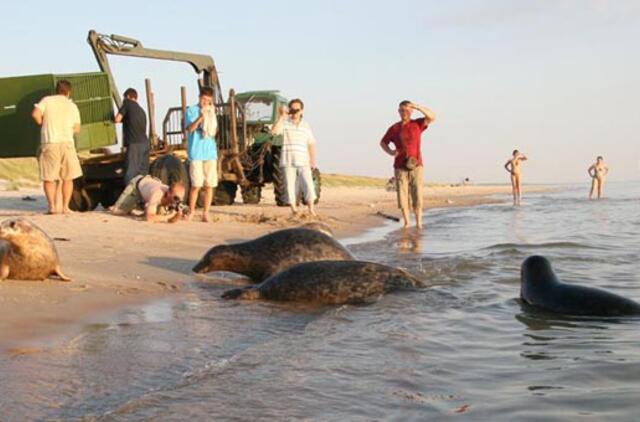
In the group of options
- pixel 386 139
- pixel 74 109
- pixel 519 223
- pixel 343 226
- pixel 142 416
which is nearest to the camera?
pixel 142 416

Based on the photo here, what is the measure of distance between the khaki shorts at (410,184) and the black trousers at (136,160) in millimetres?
4291

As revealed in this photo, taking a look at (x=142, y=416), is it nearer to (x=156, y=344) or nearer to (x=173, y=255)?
(x=156, y=344)

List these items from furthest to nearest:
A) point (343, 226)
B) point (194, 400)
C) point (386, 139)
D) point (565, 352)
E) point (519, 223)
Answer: point (519, 223), point (343, 226), point (386, 139), point (565, 352), point (194, 400)

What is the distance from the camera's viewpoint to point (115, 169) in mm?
13469

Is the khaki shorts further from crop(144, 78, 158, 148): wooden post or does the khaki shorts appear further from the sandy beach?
crop(144, 78, 158, 148): wooden post

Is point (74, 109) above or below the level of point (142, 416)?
above

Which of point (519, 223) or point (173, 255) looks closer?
point (173, 255)

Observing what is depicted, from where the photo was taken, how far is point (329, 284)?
5.43m

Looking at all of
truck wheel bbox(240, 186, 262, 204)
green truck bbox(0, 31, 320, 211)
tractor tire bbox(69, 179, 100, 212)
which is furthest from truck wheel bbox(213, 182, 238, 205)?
tractor tire bbox(69, 179, 100, 212)

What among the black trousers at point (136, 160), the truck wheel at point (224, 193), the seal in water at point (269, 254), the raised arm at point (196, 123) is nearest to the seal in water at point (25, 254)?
the seal in water at point (269, 254)

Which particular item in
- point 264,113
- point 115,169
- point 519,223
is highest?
point 264,113

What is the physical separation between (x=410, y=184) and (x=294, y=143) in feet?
6.30

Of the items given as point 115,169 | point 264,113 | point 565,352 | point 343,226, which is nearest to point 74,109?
point 115,169

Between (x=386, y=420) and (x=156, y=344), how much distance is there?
1529 mm
